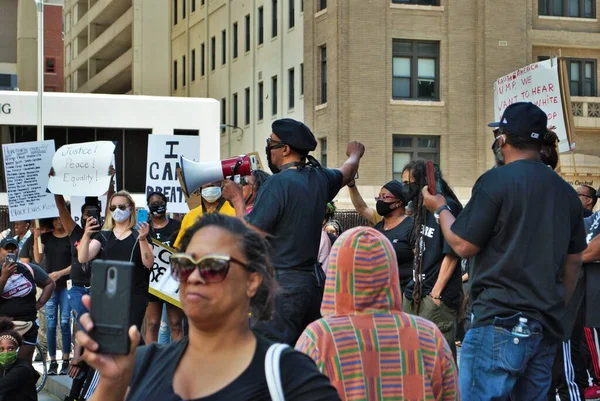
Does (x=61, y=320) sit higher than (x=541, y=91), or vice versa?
(x=541, y=91)

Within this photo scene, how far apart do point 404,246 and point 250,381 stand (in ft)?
19.7

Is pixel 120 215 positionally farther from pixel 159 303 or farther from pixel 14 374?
pixel 14 374

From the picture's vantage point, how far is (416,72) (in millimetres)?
41438

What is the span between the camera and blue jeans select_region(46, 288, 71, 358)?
13914mm

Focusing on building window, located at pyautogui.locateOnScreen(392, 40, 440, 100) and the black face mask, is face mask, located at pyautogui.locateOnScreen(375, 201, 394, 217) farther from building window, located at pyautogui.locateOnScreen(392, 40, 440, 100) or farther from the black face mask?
building window, located at pyautogui.locateOnScreen(392, 40, 440, 100)

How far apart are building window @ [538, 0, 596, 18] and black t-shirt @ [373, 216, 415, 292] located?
1377 inches

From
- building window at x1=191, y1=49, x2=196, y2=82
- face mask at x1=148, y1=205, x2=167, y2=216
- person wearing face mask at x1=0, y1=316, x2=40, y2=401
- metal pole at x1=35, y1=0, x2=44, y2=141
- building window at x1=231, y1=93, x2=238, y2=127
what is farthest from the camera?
building window at x1=191, y1=49, x2=196, y2=82

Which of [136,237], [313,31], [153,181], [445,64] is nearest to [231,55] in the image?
[313,31]

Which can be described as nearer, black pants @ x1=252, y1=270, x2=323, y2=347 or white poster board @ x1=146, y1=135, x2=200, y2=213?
black pants @ x1=252, y1=270, x2=323, y2=347

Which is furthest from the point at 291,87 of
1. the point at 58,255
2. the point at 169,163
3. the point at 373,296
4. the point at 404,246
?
the point at 373,296

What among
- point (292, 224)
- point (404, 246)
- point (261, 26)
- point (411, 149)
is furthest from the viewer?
point (261, 26)

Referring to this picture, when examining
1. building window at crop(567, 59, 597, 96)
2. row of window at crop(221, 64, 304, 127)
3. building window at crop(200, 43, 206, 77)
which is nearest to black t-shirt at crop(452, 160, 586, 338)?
building window at crop(567, 59, 597, 96)

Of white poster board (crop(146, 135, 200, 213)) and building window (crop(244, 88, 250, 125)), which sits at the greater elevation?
building window (crop(244, 88, 250, 125))

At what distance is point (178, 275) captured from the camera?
3426 millimetres
